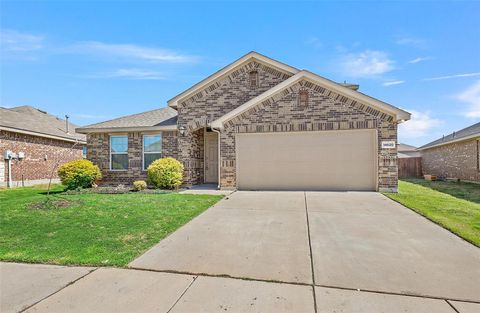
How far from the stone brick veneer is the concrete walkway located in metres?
12.8

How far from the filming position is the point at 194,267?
3.62 m

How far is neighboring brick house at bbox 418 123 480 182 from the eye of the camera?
14195 millimetres

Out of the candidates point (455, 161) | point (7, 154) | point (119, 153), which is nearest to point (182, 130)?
point (119, 153)

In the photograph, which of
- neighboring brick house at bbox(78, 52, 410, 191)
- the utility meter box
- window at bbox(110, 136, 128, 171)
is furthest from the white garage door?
the utility meter box

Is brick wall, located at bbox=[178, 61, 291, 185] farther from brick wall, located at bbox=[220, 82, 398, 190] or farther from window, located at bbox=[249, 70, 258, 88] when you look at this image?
brick wall, located at bbox=[220, 82, 398, 190]

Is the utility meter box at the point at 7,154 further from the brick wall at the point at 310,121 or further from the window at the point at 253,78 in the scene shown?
the window at the point at 253,78

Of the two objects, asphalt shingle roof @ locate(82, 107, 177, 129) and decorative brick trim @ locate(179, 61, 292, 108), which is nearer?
decorative brick trim @ locate(179, 61, 292, 108)

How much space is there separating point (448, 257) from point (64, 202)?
9682mm

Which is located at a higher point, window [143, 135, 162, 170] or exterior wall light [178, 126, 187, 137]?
exterior wall light [178, 126, 187, 137]

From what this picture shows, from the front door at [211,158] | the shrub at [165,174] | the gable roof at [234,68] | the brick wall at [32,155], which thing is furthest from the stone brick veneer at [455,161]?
the brick wall at [32,155]

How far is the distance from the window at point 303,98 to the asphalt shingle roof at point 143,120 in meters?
6.30

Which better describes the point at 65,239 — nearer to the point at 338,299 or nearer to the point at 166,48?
the point at 338,299

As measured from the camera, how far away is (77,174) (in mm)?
11508

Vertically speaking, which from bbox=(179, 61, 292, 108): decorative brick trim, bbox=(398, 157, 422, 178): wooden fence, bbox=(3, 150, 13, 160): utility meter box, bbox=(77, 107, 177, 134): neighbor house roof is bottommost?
bbox=(398, 157, 422, 178): wooden fence
